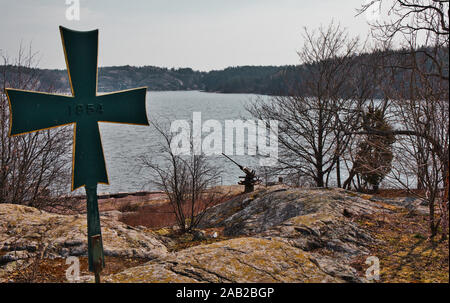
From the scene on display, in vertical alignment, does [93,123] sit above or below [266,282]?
above

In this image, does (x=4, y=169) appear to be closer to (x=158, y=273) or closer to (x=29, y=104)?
(x=29, y=104)

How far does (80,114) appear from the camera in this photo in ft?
15.9

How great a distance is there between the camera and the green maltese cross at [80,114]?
4750 mm

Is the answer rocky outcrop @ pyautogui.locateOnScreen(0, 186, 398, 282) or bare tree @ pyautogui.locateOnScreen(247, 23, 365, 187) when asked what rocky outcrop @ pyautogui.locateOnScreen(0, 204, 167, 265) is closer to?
rocky outcrop @ pyautogui.locateOnScreen(0, 186, 398, 282)

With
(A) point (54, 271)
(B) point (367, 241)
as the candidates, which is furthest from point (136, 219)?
(B) point (367, 241)

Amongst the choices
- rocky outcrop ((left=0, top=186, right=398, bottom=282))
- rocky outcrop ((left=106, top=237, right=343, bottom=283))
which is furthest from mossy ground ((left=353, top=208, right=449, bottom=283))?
rocky outcrop ((left=106, top=237, right=343, bottom=283))

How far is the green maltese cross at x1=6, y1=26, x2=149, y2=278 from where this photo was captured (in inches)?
187

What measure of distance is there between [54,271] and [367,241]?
5921 millimetres

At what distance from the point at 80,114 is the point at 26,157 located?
37.7ft

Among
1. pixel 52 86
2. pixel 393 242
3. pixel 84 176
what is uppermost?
pixel 52 86

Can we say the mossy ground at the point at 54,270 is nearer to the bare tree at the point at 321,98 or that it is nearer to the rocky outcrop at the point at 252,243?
the rocky outcrop at the point at 252,243

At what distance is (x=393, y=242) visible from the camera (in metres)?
6.77
